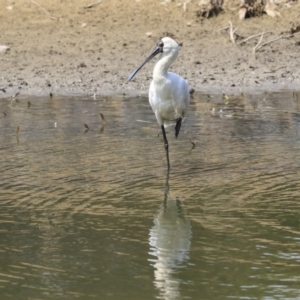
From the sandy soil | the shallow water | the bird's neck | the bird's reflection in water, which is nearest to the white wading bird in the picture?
the bird's neck

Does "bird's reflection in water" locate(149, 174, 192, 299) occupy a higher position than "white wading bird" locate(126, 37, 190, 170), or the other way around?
"white wading bird" locate(126, 37, 190, 170)

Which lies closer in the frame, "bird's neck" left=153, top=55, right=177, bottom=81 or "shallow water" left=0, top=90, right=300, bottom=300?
"shallow water" left=0, top=90, right=300, bottom=300

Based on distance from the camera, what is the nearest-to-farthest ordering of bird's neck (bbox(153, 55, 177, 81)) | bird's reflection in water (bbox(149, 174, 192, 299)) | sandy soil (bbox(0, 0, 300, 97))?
bird's reflection in water (bbox(149, 174, 192, 299)), bird's neck (bbox(153, 55, 177, 81)), sandy soil (bbox(0, 0, 300, 97))

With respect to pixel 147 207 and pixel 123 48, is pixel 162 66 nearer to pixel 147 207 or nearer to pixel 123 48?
pixel 147 207

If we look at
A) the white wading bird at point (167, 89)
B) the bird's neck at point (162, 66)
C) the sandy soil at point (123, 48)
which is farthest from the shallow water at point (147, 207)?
the sandy soil at point (123, 48)

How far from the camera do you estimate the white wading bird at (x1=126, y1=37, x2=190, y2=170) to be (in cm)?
895

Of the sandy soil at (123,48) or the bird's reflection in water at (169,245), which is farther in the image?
the sandy soil at (123,48)

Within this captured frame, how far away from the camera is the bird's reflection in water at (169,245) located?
5324mm

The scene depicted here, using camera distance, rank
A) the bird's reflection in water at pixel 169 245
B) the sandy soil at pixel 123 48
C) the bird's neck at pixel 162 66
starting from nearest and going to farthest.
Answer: the bird's reflection in water at pixel 169 245
the bird's neck at pixel 162 66
the sandy soil at pixel 123 48

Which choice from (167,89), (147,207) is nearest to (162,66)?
(167,89)

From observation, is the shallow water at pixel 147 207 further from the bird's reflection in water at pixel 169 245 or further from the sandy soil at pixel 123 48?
the sandy soil at pixel 123 48

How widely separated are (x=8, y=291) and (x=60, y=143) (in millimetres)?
4378

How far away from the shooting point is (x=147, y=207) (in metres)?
7.08

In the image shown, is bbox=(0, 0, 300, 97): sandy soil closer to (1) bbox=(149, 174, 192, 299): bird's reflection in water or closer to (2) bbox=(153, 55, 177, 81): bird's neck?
(2) bbox=(153, 55, 177, 81): bird's neck
